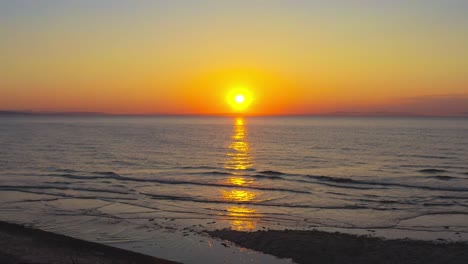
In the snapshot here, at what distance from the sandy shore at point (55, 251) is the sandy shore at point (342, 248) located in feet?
12.0

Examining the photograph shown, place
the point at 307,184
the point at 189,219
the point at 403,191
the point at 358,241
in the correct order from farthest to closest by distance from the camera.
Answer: the point at 307,184, the point at 403,191, the point at 189,219, the point at 358,241

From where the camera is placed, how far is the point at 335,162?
41.6m

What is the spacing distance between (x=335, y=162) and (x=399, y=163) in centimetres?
553

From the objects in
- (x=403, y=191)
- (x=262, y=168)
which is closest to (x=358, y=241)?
(x=403, y=191)

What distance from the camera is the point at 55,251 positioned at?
1178 centimetres

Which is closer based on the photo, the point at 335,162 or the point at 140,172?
the point at 140,172

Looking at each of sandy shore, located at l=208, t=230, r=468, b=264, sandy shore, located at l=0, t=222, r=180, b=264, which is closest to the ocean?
sandy shore, located at l=208, t=230, r=468, b=264

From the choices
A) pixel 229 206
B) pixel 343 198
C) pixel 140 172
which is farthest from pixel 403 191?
pixel 140 172

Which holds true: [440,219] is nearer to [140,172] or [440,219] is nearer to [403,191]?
[403,191]

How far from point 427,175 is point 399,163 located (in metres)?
8.76

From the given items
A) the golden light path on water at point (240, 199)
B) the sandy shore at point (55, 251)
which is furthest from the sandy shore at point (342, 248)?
the sandy shore at point (55, 251)

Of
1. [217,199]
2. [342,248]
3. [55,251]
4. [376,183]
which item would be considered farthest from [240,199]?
[55,251]

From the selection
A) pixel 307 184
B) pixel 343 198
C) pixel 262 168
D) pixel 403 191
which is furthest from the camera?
pixel 262 168

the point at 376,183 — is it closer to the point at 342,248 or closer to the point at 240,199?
the point at 240,199
